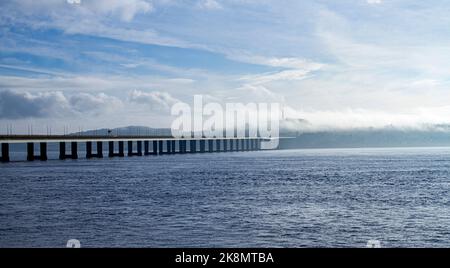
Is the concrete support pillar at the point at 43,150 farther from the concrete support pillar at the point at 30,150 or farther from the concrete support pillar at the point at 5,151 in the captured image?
the concrete support pillar at the point at 5,151

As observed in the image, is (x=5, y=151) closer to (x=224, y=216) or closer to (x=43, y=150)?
(x=43, y=150)

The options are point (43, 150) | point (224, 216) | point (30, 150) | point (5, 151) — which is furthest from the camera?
point (43, 150)

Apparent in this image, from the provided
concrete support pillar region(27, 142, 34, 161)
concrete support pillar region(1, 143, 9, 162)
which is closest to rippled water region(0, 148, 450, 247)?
concrete support pillar region(1, 143, 9, 162)

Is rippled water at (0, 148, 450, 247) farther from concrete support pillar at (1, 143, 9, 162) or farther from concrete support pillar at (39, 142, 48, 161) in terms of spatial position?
concrete support pillar at (39, 142, 48, 161)

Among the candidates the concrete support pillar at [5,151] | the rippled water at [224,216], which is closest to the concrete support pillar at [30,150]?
the concrete support pillar at [5,151]

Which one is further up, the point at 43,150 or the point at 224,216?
the point at 43,150

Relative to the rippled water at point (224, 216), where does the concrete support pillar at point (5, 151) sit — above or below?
above

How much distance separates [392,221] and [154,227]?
15.5 m

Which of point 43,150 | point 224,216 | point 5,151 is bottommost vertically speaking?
point 224,216

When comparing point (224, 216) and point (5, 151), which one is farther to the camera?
point (5, 151)

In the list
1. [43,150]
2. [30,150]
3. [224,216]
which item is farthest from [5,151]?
[224,216]

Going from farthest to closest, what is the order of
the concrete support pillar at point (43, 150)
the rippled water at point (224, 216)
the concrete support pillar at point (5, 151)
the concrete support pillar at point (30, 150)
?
the concrete support pillar at point (43, 150), the concrete support pillar at point (30, 150), the concrete support pillar at point (5, 151), the rippled water at point (224, 216)

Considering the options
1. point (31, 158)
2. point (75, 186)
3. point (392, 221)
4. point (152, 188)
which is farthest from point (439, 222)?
point (31, 158)

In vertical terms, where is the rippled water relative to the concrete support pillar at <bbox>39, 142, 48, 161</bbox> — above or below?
below
